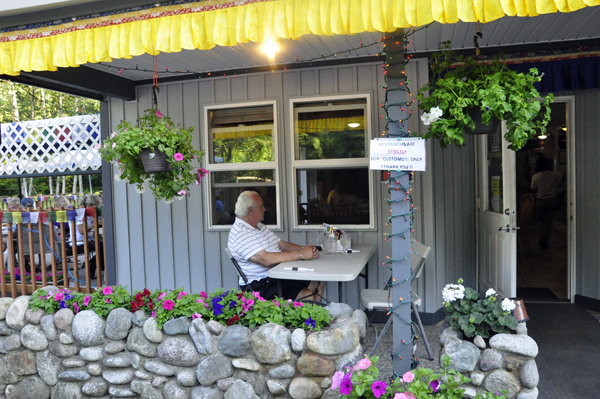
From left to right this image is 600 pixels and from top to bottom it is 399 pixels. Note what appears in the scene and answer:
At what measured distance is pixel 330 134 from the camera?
450cm

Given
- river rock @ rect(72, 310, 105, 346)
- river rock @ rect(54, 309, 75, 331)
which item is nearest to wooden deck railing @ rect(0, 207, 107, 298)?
river rock @ rect(54, 309, 75, 331)

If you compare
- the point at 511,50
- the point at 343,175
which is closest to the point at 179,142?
the point at 343,175

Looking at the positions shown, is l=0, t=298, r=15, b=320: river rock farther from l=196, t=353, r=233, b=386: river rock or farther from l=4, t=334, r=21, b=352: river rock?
l=196, t=353, r=233, b=386: river rock

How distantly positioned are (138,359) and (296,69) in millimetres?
3037

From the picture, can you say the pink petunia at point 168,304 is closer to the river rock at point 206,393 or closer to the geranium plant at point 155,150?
the river rock at point 206,393

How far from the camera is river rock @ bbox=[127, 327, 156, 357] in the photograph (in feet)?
9.45

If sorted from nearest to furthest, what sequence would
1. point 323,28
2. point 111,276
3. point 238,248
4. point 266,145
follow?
point 323,28, point 238,248, point 266,145, point 111,276

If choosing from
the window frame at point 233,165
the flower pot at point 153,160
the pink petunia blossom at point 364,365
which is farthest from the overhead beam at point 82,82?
the pink petunia blossom at point 364,365

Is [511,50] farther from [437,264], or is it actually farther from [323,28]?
[323,28]

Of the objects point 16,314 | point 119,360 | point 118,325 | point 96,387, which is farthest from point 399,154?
point 16,314

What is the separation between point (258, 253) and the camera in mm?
3791

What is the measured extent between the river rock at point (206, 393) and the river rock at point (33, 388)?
1.19m

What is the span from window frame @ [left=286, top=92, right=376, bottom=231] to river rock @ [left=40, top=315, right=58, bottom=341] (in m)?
2.31

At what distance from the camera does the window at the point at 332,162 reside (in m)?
4.45
